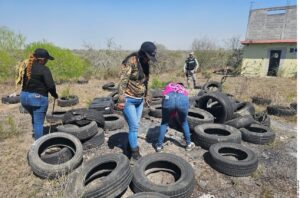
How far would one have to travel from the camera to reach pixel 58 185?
3623 millimetres

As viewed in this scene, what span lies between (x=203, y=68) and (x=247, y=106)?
53.5 ft

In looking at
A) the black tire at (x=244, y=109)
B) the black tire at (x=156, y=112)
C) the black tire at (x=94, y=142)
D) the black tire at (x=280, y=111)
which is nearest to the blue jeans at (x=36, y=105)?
the black tire at (x=94, y=142)

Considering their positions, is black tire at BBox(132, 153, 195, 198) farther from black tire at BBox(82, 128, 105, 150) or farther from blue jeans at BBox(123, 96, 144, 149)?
black tire at BBox(82, 128, 105, 150)

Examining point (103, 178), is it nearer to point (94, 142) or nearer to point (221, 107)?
point (94, 142)

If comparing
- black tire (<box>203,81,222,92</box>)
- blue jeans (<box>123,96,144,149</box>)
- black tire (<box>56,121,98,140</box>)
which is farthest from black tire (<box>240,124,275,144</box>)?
black tire (<box>203,81,222,92</box>)

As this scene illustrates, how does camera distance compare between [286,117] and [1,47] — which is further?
[1,47]

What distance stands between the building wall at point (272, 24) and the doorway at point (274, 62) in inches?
58.8

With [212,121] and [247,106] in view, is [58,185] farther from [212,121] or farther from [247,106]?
[247,106]

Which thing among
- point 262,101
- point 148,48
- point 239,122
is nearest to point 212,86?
point 262,101

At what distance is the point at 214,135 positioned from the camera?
5188mm

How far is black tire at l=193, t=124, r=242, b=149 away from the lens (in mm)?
5012

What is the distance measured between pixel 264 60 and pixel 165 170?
718 inches

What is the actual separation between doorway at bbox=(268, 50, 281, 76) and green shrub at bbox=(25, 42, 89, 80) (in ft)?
48.6

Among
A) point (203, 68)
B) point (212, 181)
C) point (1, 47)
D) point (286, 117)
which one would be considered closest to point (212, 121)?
point (212, 181)
